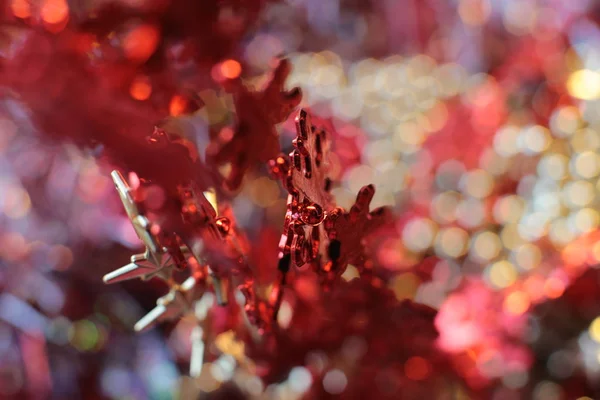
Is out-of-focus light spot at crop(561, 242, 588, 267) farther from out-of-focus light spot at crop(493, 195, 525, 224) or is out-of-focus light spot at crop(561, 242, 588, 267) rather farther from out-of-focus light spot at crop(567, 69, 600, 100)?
out-of-focus light spot at crop(567, 69, 600, 100)

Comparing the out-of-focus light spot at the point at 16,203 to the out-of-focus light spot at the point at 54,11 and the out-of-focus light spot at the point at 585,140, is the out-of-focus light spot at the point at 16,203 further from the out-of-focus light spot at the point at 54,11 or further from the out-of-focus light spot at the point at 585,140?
Answer: the out-of-focus light spot at the point at 585,140

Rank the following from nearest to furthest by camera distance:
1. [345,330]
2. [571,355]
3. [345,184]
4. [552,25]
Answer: [345,330]
[571,355]
[345,184]
[552,25]

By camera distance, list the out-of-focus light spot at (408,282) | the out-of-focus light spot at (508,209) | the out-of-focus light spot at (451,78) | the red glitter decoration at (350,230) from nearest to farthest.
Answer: the red glitter decoration at (350,230), the out-of-focus light spot at (408,282), the out-of-focus light spot at (508,209), the out-of-focus light spot at (451,78)

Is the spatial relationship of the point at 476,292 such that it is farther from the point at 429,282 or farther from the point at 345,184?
the point at 345,184

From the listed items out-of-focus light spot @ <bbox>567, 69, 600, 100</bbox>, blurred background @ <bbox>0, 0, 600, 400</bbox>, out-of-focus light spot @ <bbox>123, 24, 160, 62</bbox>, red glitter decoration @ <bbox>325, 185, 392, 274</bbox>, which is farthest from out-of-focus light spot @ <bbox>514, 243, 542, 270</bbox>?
out-of-focus light spot @ <bbox>123, 24, 160, 62</bbox>

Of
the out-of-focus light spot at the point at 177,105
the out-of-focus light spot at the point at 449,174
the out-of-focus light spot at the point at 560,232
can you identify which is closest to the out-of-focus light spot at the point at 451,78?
the out-of-focus light spot at the point at 449,174

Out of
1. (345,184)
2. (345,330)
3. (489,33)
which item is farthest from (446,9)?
(345,330)
